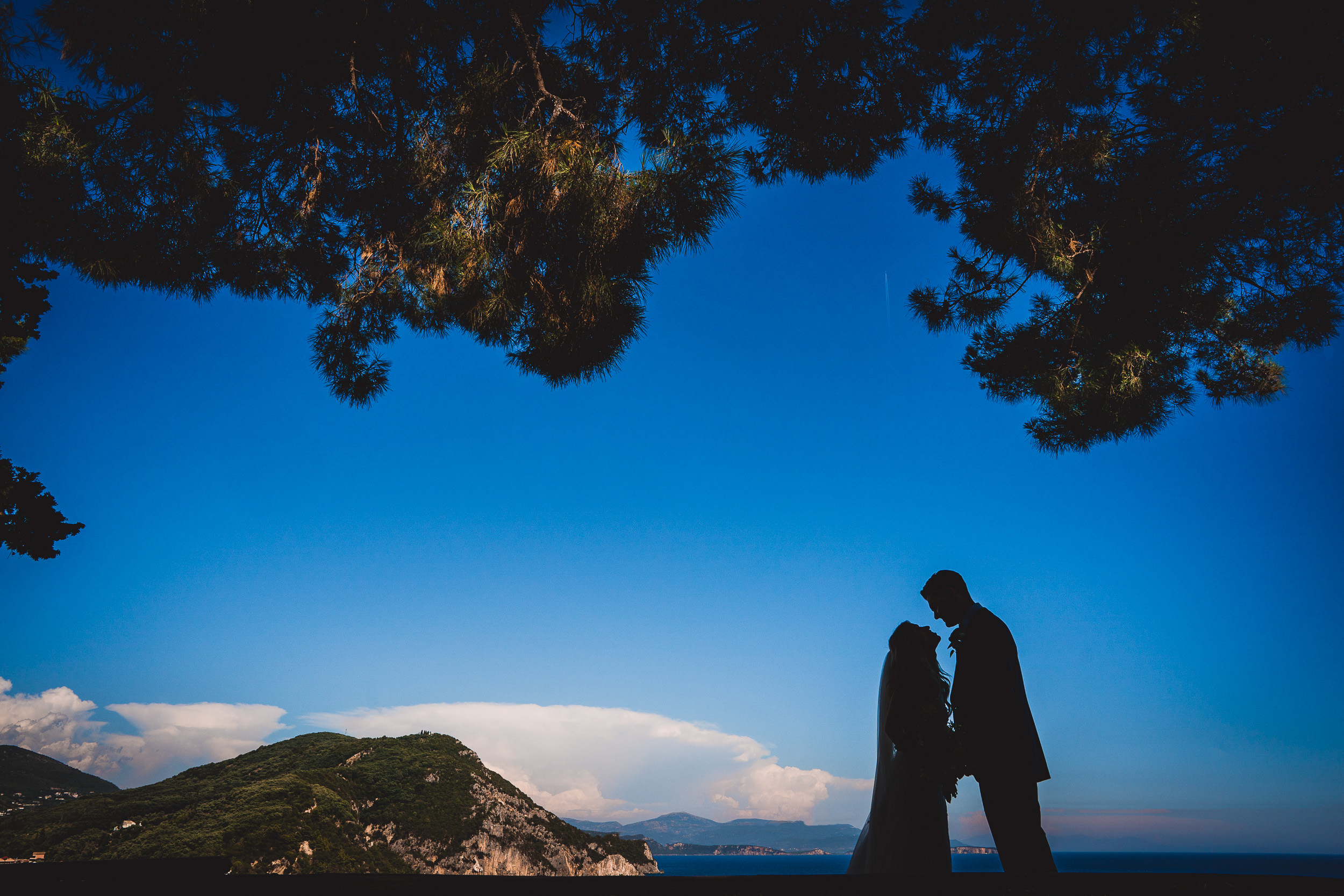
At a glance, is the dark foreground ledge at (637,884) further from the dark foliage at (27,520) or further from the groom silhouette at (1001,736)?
the dark foliage at (27,520)

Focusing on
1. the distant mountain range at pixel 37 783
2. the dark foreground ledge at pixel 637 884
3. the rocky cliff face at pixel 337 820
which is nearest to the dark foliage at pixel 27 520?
the dark foreground ledge at pixel 637 884

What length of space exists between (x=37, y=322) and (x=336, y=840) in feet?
211

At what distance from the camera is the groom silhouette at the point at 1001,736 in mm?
2896

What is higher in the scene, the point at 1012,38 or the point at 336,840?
the point at 1012,38

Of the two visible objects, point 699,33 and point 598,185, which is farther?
point 699,33

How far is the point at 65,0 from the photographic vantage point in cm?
423

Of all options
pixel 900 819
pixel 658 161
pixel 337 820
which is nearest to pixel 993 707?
pixel 900 819

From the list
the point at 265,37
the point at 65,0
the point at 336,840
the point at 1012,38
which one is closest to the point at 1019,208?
the point at 1012,38

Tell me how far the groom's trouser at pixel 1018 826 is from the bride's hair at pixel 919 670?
436 mm

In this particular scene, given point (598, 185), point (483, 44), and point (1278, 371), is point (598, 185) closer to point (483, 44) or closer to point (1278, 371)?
point (483, 44)

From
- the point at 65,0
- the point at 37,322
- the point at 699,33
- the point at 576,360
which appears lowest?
the point at 37,322

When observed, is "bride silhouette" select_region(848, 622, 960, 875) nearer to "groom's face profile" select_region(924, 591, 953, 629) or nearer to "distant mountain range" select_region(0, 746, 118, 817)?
"groom's face profile" select_region(924, 591, 953, 629)

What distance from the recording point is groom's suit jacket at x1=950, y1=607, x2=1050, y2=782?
116 inches

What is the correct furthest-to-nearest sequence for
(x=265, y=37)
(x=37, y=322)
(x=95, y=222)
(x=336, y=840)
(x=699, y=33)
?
(x=336, y=840) < (x=699, y=33) < (x=95, y=222) < (x=265, y=37) < (x=37, y=322)
